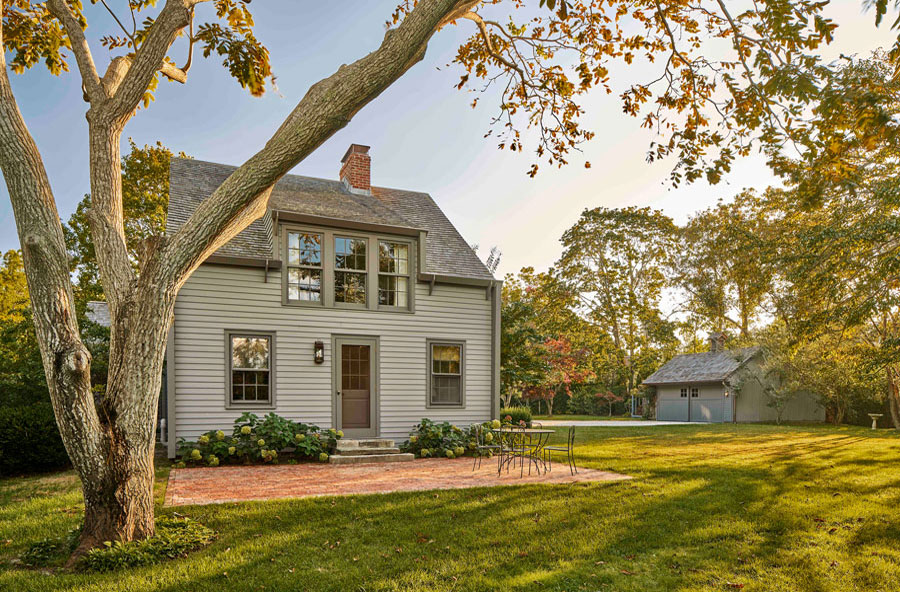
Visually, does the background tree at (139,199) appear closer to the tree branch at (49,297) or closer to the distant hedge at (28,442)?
the distant hedge at (28,442)

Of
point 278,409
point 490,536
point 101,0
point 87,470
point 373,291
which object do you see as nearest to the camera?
point 87,470

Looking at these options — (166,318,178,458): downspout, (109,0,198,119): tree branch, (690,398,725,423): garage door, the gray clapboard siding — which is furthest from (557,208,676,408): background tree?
(109,0,198,119): tree branch

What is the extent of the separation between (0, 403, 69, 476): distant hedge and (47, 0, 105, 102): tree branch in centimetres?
636

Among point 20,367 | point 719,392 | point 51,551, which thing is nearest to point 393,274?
point 20,367

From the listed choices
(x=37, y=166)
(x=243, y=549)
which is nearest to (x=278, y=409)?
(x=243, y=549)

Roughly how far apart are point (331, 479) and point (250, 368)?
3.63m

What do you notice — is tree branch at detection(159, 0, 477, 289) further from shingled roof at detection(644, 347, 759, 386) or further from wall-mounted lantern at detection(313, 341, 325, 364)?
shingled roof at detection(644, 347, 759, 386)

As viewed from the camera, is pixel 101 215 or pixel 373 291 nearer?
pixel 101 215

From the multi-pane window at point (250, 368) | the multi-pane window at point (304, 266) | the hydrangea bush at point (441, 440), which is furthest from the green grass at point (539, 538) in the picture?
the multi-pane window at point (304, 266)

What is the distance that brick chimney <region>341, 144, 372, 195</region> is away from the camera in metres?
15.0

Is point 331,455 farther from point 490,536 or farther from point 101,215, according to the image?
point 101,215

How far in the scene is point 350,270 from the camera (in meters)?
12.4

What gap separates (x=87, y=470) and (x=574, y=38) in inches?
299

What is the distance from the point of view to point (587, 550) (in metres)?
Answer: 5.36
